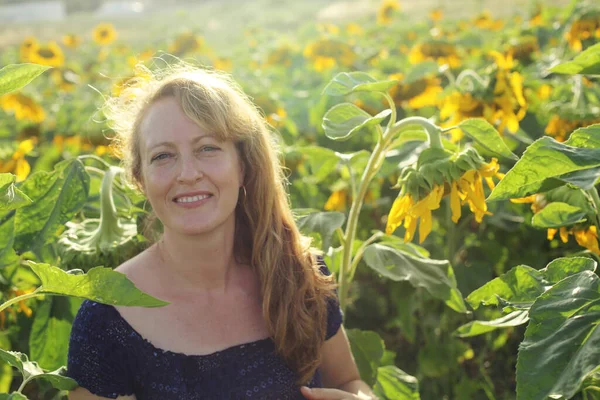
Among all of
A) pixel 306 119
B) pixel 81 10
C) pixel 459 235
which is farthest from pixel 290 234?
pixel 81 10

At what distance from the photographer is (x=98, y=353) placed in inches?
53.7

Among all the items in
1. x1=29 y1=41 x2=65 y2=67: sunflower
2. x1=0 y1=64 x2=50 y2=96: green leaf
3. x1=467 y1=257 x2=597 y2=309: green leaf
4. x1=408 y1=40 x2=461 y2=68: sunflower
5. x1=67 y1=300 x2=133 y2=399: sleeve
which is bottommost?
x1=67 y1=300 x2=133 y2=399: sleeve

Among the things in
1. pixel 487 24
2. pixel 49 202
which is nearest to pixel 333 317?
pixel 49 202

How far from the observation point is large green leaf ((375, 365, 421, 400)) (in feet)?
5.39

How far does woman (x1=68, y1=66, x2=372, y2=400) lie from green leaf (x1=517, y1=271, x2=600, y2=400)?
1.67 feet

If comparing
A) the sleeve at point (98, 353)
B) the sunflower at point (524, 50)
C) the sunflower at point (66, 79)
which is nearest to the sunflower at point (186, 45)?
the sunflower at point (66, 79)

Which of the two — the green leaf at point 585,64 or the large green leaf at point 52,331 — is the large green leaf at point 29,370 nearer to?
the large green leaf at point 52,331

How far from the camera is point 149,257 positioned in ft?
4.84

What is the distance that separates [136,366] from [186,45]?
3684 mm

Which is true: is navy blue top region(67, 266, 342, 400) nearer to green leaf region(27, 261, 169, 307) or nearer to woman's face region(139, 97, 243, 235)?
woman's face region(139, 97, 243, 235)

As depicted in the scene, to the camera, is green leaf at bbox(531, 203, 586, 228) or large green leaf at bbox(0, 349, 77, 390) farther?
green leaf at bbox(531, 203, 586, 228)

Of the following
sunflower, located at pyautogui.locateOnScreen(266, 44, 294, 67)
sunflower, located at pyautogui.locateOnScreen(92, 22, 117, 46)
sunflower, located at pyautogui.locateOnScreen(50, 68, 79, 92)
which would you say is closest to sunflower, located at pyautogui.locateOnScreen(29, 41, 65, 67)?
sunflower, located at pyautogui.locateOnScreen(50, 68, 79, 92)

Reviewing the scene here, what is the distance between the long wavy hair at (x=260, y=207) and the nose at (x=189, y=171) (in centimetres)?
6

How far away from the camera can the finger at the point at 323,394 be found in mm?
1437
